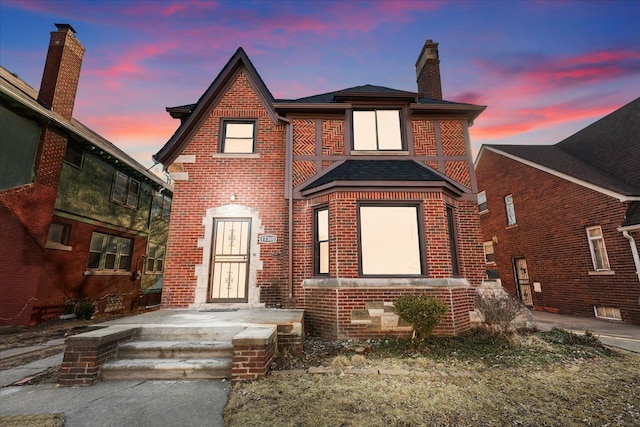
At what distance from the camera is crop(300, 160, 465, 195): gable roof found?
302 inches

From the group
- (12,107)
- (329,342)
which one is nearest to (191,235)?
(329,342)

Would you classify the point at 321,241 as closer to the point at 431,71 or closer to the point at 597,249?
the point at 431,71

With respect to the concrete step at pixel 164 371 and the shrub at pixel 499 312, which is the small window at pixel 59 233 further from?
the shrub at pixel 499 312

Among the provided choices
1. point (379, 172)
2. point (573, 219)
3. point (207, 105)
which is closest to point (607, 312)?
point (573, 219)

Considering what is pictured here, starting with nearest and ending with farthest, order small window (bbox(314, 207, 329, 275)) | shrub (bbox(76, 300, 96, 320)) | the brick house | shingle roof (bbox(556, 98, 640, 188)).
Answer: the brick house < small window (bbox(314, 207, 329, 275)) < shingle roof (bbox(556, 98, 640, 188)) < shrub (bbox(76, 300, 96, 320))

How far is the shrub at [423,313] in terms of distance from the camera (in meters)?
5.86

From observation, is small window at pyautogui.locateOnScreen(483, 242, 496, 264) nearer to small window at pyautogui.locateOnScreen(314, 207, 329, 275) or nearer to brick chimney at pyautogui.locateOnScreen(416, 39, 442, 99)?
brick chimney at pyautogui.locateOnScreen(416, 39, 442, 99)

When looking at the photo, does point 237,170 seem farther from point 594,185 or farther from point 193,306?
point 594,185

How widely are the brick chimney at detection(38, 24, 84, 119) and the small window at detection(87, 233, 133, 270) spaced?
5.76 meters

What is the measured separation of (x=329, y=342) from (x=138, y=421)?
13.8 ft

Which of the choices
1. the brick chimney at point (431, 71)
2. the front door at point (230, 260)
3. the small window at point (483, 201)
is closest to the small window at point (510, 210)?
the small window at point (483, 201)

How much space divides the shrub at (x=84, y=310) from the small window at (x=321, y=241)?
35.5 ft

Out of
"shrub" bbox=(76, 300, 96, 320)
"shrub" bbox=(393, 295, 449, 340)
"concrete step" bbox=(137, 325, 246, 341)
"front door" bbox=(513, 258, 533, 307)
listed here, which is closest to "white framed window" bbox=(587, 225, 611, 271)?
"front door" bbox=(513, 258, 533, 307)

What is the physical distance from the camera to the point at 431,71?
39.1 ft
